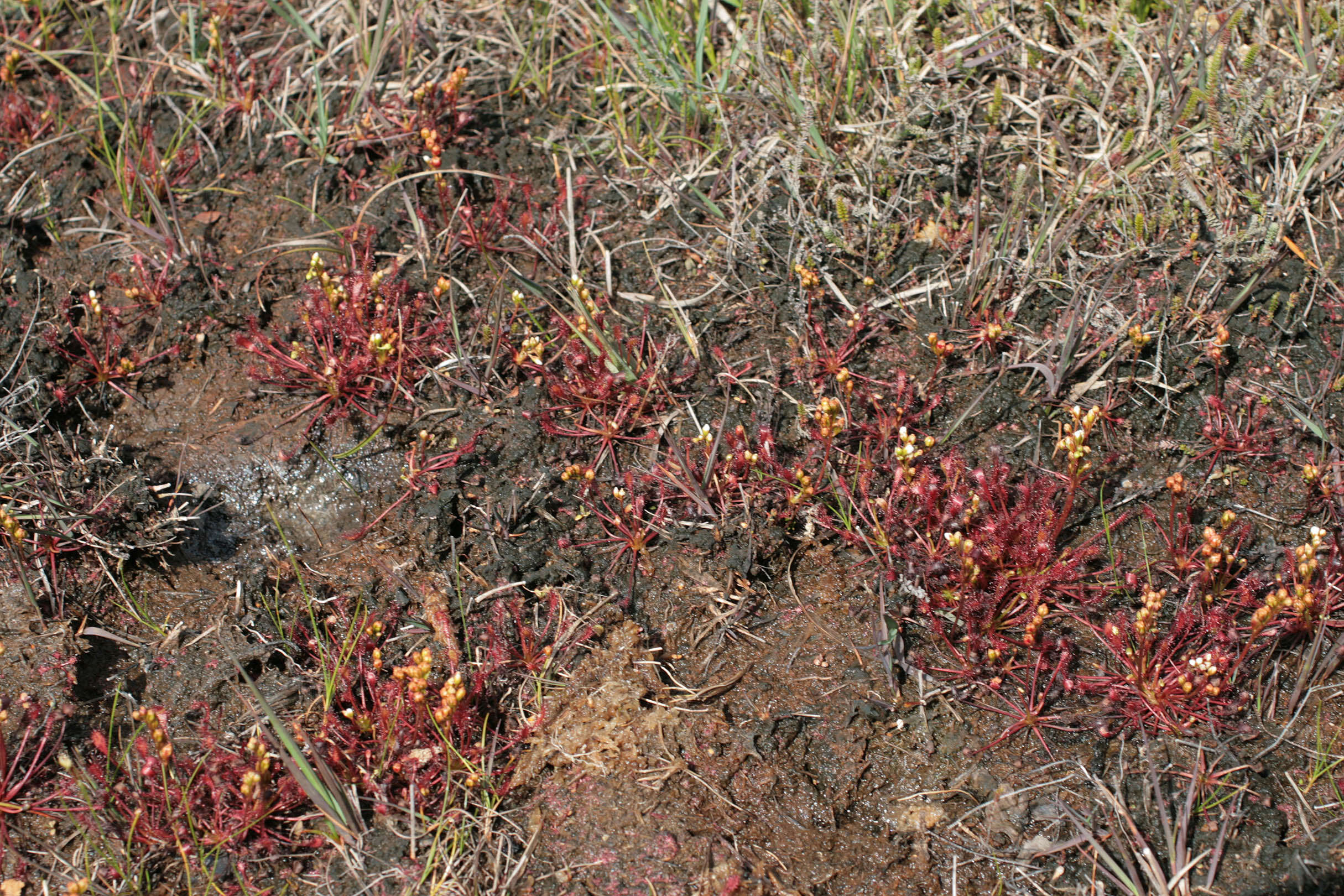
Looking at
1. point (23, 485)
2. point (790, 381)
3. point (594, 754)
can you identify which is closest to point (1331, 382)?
point (790, 381)

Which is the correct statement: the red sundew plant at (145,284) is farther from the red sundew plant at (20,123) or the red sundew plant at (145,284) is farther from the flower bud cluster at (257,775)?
the flower bud cluster at (257,775)

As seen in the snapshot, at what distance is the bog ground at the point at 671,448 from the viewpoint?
3.07 metres

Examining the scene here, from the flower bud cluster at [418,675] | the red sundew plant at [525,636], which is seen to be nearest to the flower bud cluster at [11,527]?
the flower bud cluster at [418,675]

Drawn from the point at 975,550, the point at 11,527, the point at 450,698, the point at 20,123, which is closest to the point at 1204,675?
the point at 975,550

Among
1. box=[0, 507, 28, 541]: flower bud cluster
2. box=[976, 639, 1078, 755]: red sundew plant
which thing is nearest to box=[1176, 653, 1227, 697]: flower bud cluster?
box=[976, 639, 1078, 755]: red sundew plant

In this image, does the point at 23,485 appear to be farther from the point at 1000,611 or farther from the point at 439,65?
the point at 1000,611

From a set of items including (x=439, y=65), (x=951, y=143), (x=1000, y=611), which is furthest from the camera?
(x=439, y=65)

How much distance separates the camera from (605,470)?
153 inches

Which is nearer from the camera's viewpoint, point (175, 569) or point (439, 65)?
point (175, 569)

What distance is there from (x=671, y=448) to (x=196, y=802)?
1.88 meters

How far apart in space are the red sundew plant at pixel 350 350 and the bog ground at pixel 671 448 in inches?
1.0

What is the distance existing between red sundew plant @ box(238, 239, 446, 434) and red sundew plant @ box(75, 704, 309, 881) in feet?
4.59

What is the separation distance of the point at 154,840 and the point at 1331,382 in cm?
434

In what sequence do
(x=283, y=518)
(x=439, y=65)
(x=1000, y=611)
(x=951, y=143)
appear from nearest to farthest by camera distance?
(x=1000, y=611) < (x=283, y=518) < (x=951, y=143) < (x=439, y=65)
